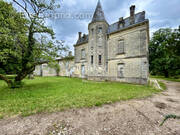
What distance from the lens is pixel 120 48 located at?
11273 millimetres

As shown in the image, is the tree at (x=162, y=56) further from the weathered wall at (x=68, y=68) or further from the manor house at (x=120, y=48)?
the weathered wall at (x=68, y=68)

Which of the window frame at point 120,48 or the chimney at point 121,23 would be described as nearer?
the window frame at point 120,48

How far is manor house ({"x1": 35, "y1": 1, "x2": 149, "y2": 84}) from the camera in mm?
9547

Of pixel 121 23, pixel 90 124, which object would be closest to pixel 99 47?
pixel 121 23

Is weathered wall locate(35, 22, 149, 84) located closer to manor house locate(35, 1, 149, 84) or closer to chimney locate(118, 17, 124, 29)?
manor house locate(35, 1, 149, 84)

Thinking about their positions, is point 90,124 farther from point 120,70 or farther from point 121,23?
point 121,23

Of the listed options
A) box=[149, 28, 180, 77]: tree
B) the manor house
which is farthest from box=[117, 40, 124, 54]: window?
box=[149, 28, 180, 77]: tree

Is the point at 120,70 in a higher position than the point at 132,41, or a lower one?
lower

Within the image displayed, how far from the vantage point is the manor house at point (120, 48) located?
9.55m

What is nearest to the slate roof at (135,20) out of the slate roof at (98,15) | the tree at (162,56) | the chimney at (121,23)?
the chimney at (121,23)

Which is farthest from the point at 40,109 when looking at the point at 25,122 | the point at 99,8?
the point at 99,8

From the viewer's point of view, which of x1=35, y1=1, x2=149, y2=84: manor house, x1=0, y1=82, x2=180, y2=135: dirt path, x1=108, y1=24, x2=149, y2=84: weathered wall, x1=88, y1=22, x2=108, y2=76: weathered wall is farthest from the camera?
x1=88, y1=22, x2=108, y2=76: weathered wall

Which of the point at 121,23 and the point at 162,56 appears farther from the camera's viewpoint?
the point at 162,56

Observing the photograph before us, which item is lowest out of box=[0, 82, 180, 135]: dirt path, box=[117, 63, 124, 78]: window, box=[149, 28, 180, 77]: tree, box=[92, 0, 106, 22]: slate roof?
box=[0, 82, 180, 135]: dirt path
